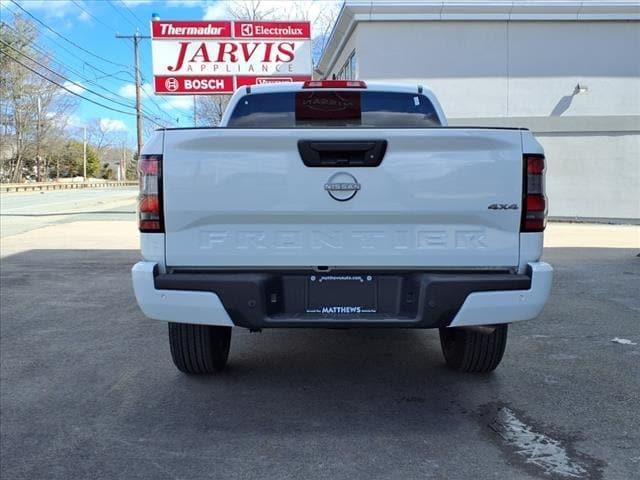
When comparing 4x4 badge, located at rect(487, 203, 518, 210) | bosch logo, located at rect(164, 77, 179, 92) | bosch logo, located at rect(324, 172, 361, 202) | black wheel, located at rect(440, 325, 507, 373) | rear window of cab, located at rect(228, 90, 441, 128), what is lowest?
black wheel, located at rect(440, 325, 507, 373)

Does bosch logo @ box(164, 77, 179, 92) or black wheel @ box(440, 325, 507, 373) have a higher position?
bosch logo @ box(164, 77, 179, 92)

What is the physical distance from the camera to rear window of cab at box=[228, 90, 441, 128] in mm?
5309

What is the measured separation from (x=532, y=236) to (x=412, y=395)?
142 centimetres

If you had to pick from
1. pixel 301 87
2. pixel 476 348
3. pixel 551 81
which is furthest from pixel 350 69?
pixel 476 348

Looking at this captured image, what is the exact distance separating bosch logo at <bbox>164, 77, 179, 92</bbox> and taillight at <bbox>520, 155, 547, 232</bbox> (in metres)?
12.6

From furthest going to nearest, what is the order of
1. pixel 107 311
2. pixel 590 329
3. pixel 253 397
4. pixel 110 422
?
pixel 107 311 < pixel 590 329 < pixel 253 397 < pixel 110 422

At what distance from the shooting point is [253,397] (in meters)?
4.13

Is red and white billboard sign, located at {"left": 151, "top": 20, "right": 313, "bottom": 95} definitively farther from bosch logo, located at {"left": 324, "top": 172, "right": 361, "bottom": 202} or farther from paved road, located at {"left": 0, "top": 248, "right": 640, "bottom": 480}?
bosch logo, located at {"left": 324, "top": 172, "right": 361, "bottom": 202}

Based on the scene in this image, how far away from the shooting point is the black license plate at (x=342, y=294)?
343 cm

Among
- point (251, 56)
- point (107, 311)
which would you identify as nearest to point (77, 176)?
point (251, 56)

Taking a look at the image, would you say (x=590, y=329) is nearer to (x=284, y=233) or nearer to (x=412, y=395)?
(x=412, y=395)

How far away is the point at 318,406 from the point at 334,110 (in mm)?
2564

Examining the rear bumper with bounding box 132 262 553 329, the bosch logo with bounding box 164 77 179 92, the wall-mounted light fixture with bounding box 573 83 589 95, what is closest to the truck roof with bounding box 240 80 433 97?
the rear bumper with bounding box 132 262 553 329

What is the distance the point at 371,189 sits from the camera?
3342 mm
